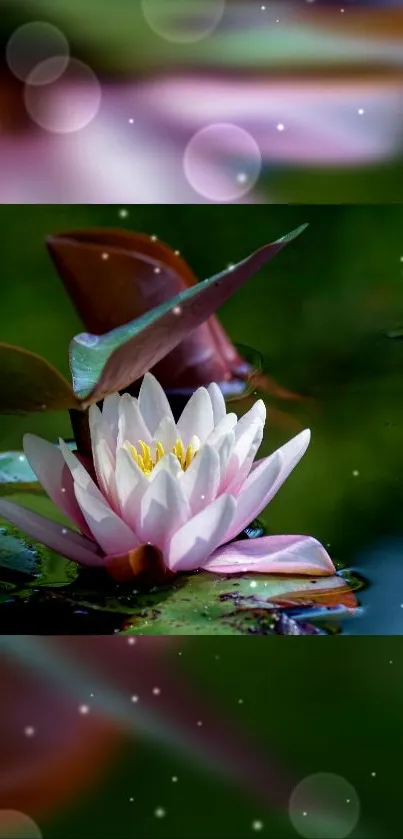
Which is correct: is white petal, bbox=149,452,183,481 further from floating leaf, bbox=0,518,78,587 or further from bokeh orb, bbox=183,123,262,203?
bokeh orb, bbox=183,123,262,203

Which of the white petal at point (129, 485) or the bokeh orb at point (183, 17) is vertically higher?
the bokeh orb at point (183, 17)

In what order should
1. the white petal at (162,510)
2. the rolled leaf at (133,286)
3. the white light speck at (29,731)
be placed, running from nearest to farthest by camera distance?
the white petal at (162,510) < the white light speck at (29,731) < the rolled leaf at (133,286)

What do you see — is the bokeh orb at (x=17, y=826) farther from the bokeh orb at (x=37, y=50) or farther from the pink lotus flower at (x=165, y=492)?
the bokeh orb at (x=37, y=50)

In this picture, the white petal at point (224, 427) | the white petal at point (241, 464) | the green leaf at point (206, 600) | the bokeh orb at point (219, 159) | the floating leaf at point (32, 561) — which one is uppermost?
the bokeh orb at point (219, 159)

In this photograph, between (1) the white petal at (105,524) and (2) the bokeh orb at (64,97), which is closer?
(1) the white petal at (105,524)

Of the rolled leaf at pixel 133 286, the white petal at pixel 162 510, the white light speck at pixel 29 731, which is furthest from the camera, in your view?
the rolled leaf at pixel 133 286

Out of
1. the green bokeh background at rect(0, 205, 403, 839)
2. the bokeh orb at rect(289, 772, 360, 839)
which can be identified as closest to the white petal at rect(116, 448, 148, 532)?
the green bokeh background at rect(0, 205, 403, 839)

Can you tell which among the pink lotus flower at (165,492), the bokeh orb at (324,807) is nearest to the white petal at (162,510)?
the pink lotus flower at (165,492)

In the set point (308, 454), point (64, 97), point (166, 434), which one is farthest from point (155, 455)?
point (64, 97)
